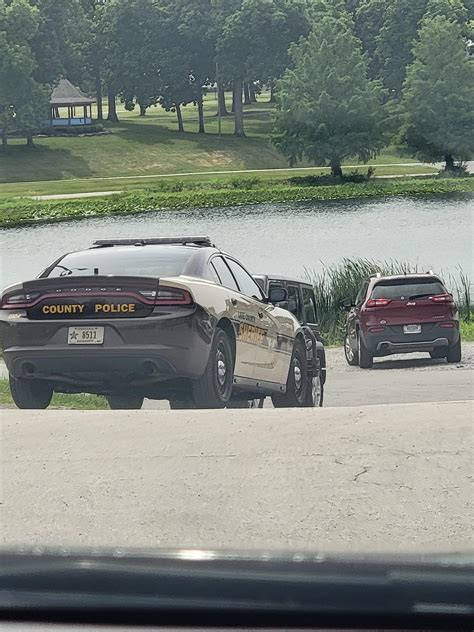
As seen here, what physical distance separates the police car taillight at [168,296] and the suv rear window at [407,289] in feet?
22.8

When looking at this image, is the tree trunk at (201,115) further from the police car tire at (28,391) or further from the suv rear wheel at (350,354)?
the police car tire at (28,391)

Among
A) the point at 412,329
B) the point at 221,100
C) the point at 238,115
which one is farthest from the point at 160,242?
the point at 238,115

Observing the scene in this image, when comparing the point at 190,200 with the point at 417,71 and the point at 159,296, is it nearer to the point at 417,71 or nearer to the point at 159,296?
the point at 417,71

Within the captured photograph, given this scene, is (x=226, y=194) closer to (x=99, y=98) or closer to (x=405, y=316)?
(x=99, y=98)

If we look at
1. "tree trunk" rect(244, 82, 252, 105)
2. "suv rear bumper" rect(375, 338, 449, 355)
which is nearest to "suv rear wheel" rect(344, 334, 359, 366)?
"suv rear bumper" rect(375, 338, 449, 355)

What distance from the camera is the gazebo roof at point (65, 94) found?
70.6 ft

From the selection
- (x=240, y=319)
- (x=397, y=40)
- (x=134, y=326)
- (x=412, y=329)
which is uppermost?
(x=397, y=40)

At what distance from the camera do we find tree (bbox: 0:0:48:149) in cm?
2094

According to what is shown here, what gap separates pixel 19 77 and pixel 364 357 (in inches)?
358

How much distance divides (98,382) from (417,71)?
1597cm

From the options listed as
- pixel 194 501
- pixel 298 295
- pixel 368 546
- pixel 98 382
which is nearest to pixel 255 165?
pixel 298 295

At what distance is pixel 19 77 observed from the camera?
21750mm

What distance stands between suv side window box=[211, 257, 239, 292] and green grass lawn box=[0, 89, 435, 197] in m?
11.9

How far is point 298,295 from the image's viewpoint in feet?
48.5
